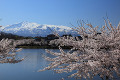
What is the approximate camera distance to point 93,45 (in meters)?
4.11

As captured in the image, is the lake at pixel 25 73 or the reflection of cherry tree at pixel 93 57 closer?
the reflection of cherry tree at pixel 93 57

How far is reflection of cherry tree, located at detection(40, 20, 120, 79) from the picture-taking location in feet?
10.8

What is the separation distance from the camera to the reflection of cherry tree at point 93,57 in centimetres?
329

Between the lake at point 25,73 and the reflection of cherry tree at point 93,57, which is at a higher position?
the reflection of cherry tree at point 93,57

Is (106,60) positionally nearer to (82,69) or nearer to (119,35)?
(82,69)

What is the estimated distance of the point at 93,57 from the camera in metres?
3.59

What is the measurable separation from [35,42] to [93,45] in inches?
2829

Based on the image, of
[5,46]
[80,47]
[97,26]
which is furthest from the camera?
[5,46]

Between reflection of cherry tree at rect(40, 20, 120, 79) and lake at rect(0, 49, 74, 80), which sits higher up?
reflection of cherry tree at rect(40, 20, 120, 79)

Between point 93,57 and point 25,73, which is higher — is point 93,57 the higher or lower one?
the higher one

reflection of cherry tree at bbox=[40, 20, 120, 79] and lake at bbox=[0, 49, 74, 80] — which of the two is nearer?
reflection of cherry tree at bbox=[40, 20, 120, 79]

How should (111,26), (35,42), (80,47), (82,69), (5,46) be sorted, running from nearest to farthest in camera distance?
1. (82,69)
2. (80,47)
3. (111,26)
4. (5,46)
5. (35,42)

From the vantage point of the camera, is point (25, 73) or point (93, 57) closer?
point (93, 57)

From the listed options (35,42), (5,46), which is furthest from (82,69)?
(35,42)
